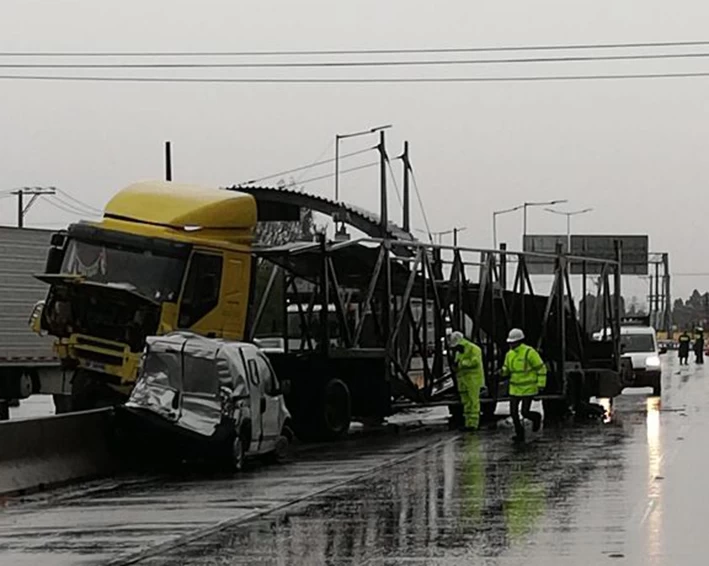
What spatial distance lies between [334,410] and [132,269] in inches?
176

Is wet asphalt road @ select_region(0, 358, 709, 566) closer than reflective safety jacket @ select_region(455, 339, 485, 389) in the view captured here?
Yes

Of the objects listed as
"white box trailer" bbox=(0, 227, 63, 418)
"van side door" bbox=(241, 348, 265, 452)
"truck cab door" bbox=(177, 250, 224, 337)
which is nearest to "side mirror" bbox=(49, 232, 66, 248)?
"truck cab door" bbox=(177, 250, 224, 337)

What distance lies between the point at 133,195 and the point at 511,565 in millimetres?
13329

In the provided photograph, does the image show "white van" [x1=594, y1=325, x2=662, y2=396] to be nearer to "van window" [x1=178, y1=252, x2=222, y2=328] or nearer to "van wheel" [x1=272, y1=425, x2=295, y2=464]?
"van window" [x1=178, y1=252, x2=222, y2=328]

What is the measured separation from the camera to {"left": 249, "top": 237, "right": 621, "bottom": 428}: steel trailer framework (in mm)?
24453

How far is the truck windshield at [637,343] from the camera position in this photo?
39875mm

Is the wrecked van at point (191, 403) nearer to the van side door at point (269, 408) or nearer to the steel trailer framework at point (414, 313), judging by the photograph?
the van side door at point (269, 408)

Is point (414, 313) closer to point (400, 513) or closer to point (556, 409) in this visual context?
point (556, 409)

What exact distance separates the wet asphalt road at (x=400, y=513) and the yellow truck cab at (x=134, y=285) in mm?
2878

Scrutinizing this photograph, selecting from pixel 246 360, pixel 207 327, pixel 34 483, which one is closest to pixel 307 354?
pixel 207 327

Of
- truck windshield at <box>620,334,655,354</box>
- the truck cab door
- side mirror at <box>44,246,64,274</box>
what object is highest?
side mirror at <box>44,246,64,274</box>

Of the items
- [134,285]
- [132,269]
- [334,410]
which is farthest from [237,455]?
[334,410]

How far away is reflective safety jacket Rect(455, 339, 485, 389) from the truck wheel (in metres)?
2.54

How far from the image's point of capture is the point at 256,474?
17.7 meters
